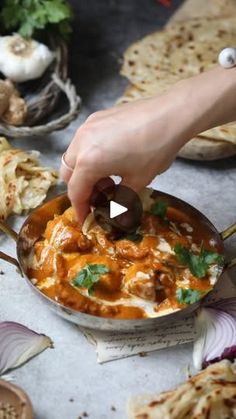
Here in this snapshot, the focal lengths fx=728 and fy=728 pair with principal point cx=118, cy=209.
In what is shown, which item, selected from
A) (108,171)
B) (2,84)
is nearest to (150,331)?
(108,171)

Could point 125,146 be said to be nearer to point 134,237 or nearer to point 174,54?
point 134,237

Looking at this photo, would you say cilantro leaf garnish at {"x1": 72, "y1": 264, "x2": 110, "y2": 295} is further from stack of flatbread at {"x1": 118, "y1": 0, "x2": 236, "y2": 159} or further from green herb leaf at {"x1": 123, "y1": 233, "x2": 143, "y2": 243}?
stack of flatbread at {"x1": 118, "y1": 0, "x2": 236, "y2": 159}

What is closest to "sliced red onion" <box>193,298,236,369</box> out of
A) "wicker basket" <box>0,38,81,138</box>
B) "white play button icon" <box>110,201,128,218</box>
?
"white play button icon" <box>110,201,128,218</box>

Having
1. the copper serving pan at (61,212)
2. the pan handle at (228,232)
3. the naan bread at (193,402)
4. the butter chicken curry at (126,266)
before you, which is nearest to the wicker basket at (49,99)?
the copper serving pan at (61,212)

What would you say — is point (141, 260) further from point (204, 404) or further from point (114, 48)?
point (114, 48)

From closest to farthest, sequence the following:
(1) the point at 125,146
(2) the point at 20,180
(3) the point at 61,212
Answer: (1) the point at 125,146
(3) the point at 61,212
(2) the point at 20,180

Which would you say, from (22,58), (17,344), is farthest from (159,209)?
(22,58)

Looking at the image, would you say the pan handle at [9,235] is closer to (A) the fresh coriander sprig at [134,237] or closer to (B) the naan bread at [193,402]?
(A) the fresh coriander sprig at [134,237]
